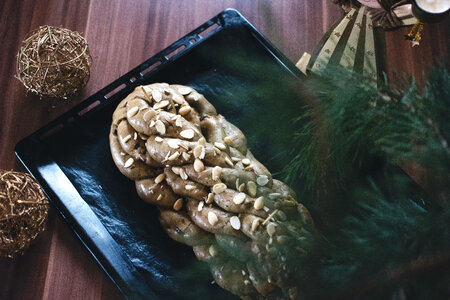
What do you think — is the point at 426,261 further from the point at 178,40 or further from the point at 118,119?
the point at 178,40

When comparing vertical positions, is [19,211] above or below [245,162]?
below

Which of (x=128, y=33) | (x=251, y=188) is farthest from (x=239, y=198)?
(x=128, y=33)

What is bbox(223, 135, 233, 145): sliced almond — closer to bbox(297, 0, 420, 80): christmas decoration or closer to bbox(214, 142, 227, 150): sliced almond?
bbox(214, 142, 227, 150): sliced almond

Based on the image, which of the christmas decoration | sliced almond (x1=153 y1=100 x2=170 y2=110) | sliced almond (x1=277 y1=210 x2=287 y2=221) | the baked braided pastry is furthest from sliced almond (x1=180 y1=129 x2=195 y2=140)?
the christmas decoration

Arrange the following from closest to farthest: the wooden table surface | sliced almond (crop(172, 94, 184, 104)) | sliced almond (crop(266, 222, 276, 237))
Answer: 1. sliced almond (crop(266, 222, 276, 237))
2. sliced almond (crop(172, 94, 184, 104))
3. the wooden table surface

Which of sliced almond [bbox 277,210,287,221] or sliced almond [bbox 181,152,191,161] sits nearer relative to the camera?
sliced almond [bbox 277,210,287,221]

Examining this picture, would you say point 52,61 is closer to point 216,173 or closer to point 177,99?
point 177,99
